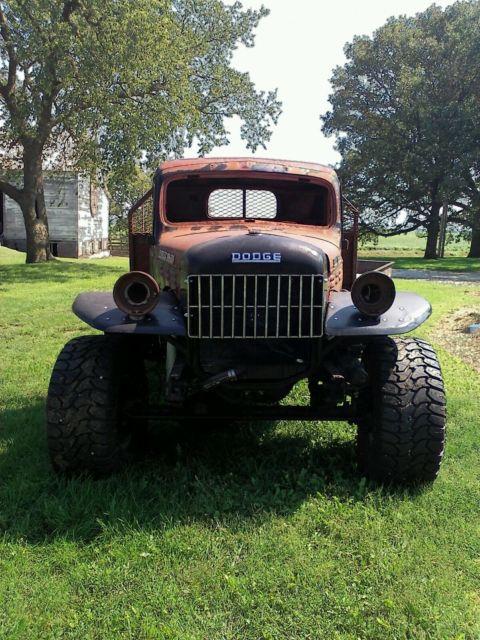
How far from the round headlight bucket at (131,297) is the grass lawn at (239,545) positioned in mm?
936

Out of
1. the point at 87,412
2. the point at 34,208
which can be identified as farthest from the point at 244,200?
the point at 34,208

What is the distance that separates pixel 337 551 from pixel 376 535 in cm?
23

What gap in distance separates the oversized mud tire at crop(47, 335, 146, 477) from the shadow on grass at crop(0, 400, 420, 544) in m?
0.11

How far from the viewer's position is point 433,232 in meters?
31.9

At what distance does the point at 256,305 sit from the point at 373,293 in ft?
2.06

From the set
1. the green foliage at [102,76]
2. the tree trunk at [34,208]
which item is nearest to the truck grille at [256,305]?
the green foliage at [102,76]

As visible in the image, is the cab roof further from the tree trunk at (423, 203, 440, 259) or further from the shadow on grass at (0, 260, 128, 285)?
the tree trunk at (423, 203, 440, 259)

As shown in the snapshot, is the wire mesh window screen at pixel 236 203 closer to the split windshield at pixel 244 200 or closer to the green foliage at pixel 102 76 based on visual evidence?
the split windshield at pixel 244 200

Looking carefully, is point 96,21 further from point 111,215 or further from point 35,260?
point 111,215

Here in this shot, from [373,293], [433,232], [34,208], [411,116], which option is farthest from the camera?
[433,232]

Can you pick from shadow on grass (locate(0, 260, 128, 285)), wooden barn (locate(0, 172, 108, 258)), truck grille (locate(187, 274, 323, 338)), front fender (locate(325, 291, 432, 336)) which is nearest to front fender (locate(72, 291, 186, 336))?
truck grille (locate(187, 274, 323, 338))

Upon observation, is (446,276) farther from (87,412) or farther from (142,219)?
(87,412)

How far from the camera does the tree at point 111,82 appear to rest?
53.1ft

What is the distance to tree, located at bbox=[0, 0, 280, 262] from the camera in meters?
16.2
